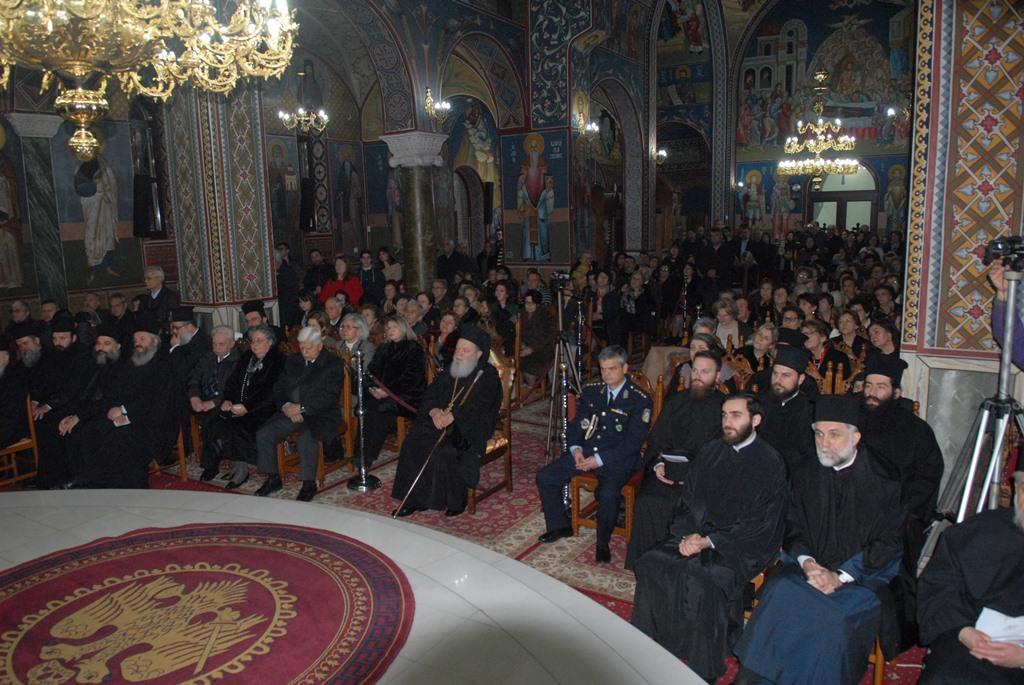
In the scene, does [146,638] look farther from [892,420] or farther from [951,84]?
[951,84]

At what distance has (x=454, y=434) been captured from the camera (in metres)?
5.86

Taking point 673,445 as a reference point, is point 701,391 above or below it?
above

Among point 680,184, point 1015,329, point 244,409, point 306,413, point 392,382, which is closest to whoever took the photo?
point 1015,329

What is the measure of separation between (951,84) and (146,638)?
5679mm

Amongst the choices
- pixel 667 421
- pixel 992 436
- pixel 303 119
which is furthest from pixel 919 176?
pixel 303 119

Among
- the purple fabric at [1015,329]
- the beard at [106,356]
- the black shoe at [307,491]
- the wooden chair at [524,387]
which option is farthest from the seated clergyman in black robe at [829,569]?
the beard at [106,356]

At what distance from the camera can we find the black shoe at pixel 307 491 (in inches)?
241

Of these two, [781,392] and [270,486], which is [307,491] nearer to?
[270,486]

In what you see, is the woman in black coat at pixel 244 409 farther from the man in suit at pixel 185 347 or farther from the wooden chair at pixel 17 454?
the wooden chair at pixel 17 454

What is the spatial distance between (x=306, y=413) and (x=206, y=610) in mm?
3444

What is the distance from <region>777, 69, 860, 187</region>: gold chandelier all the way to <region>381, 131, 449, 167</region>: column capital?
11.6 metres

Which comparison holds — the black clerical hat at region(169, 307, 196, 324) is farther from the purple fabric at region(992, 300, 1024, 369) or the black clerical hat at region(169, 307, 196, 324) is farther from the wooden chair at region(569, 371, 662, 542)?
the purple fabric at region(992, 300, 1024, 369)

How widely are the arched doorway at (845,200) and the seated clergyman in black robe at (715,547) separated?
2210 centimetres

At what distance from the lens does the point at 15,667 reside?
2514 mm
